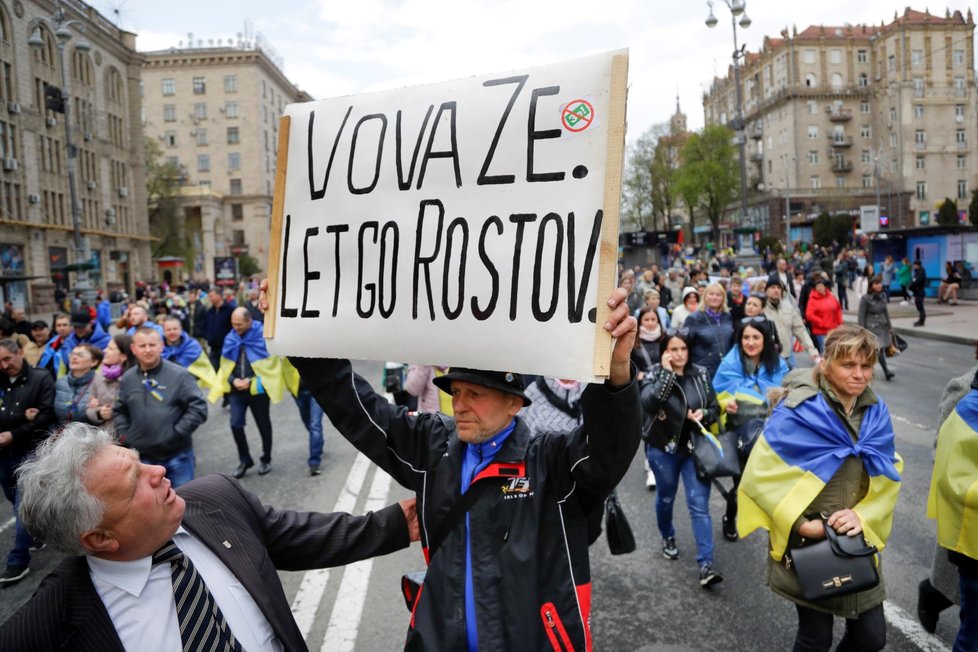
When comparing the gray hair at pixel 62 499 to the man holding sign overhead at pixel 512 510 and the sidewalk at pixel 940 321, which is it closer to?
the man holding sign overhead at pixel 512 510

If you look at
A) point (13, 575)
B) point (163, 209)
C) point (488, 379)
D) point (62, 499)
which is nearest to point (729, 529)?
point (488, 379)

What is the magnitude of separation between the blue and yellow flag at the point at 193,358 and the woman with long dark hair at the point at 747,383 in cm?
549

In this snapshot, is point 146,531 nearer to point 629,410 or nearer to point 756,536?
point 629,410

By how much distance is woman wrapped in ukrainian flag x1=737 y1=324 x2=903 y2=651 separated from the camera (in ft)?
10.2

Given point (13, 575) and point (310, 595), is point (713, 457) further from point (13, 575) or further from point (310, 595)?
point (13, 575)

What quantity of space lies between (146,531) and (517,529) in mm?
1066

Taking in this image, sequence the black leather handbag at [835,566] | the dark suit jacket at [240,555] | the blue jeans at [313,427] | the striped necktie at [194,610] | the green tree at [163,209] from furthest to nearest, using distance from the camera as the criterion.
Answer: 1. the green tree at [163,209]
2. the blue jeans at [313,427]
3. the black leather handbag at [835,566]
4. the striped necktie at [194,610]
5. the dark suit jacket at [240,555]

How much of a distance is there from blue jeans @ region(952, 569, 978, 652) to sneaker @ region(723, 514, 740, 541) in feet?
7.11

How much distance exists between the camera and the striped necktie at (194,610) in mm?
1940

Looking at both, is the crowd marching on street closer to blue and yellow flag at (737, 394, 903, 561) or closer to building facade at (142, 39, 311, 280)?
blue and yellow flag at (737, 394, 903, 561)

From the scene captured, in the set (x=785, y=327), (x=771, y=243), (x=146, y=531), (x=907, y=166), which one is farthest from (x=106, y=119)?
(x=907, y=166)

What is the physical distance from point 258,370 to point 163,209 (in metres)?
62.8

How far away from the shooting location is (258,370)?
779 cm

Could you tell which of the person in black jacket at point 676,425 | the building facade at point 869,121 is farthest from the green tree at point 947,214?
the person in black jacket at point 676,425
